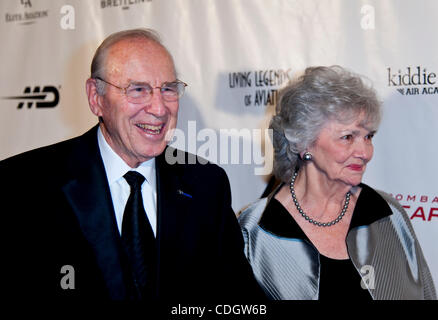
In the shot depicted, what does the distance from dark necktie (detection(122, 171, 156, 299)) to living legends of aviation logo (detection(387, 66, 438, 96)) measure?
122 centimetres

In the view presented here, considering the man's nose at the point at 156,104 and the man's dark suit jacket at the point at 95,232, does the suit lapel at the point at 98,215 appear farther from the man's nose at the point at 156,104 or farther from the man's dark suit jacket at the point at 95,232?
the man's nose at the point at 156,104

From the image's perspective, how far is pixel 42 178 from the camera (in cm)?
167

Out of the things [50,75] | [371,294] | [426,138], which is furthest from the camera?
[50,75]

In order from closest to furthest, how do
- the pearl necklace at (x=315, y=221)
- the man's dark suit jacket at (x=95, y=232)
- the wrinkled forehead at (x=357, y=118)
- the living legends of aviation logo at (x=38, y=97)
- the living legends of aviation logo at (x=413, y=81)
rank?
the man's dark suit jacket at (x=95, y=232)
the wrinkled forehead at (x=357, y=118)
the pearl necklace at (x=315, y=221)
the living legends of aviation logo at (x=413, y=81)
the living legends of aviation logo at (x=38, y=97)

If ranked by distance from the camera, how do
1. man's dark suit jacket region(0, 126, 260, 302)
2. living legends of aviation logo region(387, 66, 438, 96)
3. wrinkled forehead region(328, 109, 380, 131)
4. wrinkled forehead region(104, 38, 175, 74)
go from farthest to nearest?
living legends of aviation logo region(387, 66, 438, 96), wrinkled forehead region(328, 109, 380, 131), wrinkled forehead region(104, 38, 175, 74), man's dark suit jacket region(0, 126, 260, 302)

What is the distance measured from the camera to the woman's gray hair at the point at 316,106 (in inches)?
77.2

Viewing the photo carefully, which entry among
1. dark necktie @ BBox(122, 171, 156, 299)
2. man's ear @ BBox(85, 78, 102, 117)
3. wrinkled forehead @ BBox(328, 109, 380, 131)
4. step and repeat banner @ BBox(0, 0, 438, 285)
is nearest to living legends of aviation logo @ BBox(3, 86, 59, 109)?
step and repeat banner @ BBox(0, 0, 438, 285)

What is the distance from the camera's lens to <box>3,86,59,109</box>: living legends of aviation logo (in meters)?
2.97

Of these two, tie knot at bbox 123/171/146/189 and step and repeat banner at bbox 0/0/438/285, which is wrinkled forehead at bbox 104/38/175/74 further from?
step and repeat banner at bbox 0/0/438/285

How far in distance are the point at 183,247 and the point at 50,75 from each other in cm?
165

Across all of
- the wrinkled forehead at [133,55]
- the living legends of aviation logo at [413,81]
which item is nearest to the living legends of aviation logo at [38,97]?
the wrinkled forehead at [133,55]

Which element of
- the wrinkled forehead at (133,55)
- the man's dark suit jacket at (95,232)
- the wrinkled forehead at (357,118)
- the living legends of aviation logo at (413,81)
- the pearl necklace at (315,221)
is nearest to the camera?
the man's dark suit jacket at (95,232)
